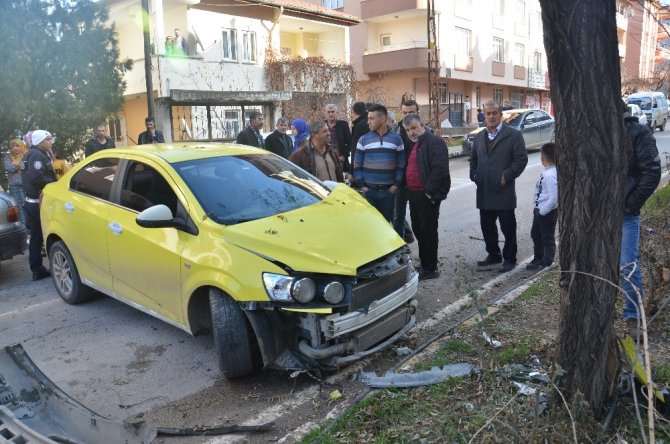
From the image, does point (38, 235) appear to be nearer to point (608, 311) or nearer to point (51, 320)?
point (51, 320)

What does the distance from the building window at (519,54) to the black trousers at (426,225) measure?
34.4m

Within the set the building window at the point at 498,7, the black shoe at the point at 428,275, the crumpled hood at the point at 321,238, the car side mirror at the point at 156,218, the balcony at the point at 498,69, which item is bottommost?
the black shoe at the point at 428,275

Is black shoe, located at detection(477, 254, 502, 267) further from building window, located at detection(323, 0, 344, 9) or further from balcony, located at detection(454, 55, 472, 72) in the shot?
building window, located at detection(323, 0, 344, 9)

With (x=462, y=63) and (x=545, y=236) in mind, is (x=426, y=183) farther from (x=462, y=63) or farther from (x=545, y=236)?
(x=462, y=63)

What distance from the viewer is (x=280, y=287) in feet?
12.0

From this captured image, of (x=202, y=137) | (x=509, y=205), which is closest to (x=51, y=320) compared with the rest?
(x=509, y=205)

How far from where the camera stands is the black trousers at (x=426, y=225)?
6.12 meters

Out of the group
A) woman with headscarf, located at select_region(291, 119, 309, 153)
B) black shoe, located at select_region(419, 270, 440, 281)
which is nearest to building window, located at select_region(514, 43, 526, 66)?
woman with headscarf, located at select_region(291, 119, 309, 153)

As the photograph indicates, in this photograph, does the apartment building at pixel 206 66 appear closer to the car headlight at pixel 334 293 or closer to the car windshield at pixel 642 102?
the car windshield at pixel 642 102

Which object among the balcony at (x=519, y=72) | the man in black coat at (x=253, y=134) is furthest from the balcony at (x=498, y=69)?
the man in black coat at (x=253, y=134)

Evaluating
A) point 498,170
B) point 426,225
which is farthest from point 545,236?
point 426,225

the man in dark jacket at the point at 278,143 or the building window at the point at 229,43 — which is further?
the building window at the point at 229,43

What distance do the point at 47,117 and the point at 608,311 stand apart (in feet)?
35.1

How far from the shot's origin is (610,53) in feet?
8.35
